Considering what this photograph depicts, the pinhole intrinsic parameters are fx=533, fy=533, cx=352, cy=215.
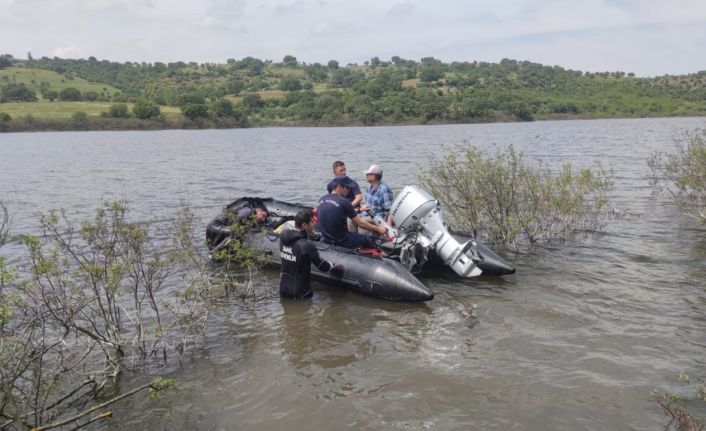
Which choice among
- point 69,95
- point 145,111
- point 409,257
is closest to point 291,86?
point 69,95

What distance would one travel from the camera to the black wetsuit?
8.14 m

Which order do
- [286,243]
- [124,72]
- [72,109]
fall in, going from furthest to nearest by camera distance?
[124,72] → [72,109] → [286,243]

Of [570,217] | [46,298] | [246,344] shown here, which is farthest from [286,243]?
[570,217]

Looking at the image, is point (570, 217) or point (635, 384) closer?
point (635, 384)

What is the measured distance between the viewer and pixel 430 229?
9.47 metres

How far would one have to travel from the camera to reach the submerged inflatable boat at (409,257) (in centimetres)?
844

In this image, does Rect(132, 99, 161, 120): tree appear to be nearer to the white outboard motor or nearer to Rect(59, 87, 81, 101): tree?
Rect(59, 87, 81, 101): tree

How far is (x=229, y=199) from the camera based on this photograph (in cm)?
1984

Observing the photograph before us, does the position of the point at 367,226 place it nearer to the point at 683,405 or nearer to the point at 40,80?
the point at 683,405

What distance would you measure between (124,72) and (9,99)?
268 feet

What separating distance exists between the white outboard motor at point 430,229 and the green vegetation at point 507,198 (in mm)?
2238

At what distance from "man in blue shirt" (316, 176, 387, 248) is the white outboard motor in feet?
1.51

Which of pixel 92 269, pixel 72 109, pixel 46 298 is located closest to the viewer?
pixel 46 298

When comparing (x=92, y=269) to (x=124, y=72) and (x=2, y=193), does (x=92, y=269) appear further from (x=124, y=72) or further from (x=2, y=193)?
(x=124, y=72)
